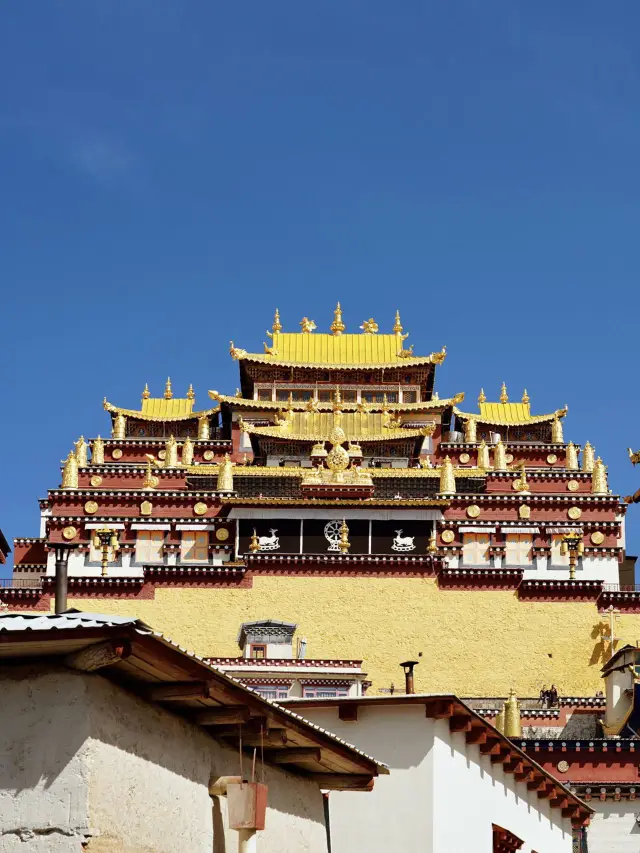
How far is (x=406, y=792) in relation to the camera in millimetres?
20750

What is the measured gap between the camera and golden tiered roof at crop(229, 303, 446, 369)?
72125 mm

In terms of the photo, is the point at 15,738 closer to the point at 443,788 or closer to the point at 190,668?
the point at 190,668

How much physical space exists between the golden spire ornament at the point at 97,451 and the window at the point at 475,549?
18034 millimetres

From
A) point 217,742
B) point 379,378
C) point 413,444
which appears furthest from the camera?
point 379,378

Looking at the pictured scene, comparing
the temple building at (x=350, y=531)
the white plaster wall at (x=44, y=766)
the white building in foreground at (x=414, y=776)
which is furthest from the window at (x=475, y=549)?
the white plaster wall at (x=44, y=766)

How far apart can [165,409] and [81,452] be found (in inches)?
411

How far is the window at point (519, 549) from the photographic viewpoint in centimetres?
5812

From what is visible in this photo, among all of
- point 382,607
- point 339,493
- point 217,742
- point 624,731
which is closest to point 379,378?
point 339,493

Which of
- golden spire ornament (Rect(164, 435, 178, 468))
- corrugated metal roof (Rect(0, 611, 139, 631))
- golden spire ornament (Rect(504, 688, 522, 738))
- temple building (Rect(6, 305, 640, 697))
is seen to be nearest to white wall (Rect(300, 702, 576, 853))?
corrugated metal roof (Rect(0, 611, 139, 631))

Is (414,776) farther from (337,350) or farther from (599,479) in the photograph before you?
(337,350)

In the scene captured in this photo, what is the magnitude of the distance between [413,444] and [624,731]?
2869 cm

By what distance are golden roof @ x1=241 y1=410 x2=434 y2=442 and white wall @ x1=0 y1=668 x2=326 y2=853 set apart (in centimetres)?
5278

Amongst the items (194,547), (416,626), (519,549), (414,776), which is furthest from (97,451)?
(414,776)

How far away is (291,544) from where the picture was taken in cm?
5647
